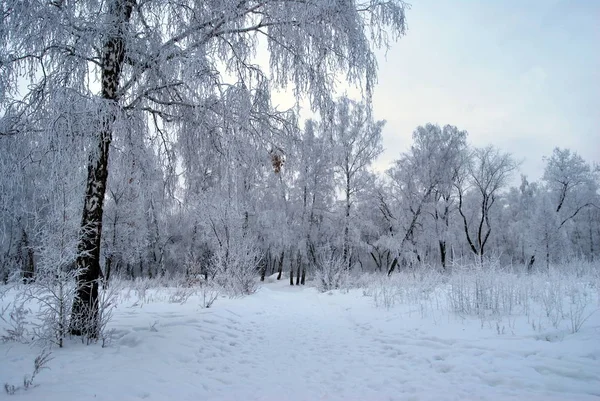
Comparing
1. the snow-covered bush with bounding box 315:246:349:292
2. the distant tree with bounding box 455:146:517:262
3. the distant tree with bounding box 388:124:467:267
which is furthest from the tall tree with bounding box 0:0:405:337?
the distant tree with bounding box 455:146:517:262

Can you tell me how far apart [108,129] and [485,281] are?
6.14 m

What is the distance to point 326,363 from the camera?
3.92 metres

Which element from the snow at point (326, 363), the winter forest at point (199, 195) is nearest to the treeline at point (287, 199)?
the winter forest at point (199, 195)

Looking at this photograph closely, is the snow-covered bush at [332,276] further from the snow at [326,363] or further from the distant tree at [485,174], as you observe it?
the distant tree at [485,174]

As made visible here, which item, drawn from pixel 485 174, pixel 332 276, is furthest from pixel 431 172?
pixel 332 276

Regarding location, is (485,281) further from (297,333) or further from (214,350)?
(214,350)

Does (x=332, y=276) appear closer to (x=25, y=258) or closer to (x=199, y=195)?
(x=199, y=195)

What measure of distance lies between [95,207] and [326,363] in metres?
3.62

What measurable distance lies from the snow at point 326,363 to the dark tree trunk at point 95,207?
36cm

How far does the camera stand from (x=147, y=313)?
5.90 meters

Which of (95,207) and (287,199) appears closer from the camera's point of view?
(95,207)

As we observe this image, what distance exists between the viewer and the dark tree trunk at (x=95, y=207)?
3889 mm

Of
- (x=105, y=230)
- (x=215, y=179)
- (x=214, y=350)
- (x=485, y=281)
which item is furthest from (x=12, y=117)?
(x=105, y=230)

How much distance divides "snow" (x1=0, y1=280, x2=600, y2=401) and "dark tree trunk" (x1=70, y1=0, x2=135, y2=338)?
0.36 metres
